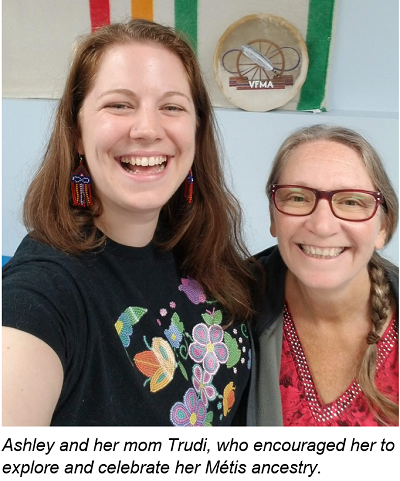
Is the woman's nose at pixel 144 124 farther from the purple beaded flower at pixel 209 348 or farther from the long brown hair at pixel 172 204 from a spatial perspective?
the purple beaded flower at pixel 209 348

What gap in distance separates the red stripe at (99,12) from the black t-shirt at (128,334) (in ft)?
3.02

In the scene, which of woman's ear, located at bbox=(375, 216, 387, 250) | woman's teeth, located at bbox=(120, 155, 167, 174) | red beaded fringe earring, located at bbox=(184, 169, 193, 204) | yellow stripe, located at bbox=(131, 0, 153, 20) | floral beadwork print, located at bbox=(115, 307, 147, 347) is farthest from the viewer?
yellow stripe, located at bbox=(131, 0, 153, 20)

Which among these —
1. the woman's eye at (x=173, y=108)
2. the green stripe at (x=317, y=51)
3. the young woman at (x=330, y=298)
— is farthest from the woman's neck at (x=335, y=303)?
the green stripe at (x=317, y=51)

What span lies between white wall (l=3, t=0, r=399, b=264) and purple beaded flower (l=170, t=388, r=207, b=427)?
889 millimetres

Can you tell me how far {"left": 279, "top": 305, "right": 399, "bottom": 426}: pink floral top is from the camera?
1.17 metres

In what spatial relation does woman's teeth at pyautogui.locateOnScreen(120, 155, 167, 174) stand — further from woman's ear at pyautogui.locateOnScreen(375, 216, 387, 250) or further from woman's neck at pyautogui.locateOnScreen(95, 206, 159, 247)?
woman's ear at pyautogui.locateOnScreen(375, 216, 387, 250)

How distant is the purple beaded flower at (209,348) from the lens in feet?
3.77

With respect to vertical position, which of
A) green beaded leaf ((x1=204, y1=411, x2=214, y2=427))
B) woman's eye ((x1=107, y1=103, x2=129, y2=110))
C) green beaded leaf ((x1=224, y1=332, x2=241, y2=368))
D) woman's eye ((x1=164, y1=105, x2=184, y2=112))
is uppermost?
woman's eye ((x1=107, y1=103, x2=129, y2=110))

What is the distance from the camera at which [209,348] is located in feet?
3.86

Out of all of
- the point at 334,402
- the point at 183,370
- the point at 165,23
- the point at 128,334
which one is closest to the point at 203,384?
the point at 183,370

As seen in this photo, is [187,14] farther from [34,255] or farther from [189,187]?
[34,255]

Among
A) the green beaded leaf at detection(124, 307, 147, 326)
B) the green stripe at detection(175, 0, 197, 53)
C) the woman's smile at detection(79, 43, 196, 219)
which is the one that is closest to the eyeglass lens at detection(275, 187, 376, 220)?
the woman's smile at detection(79, 43, 196, 219)

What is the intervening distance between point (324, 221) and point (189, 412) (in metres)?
0.54
